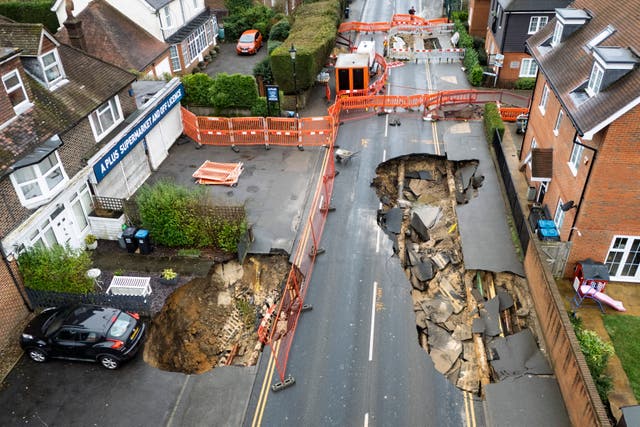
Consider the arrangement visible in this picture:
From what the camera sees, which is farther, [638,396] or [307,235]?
[307,235]

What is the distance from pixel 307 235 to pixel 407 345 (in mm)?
7531

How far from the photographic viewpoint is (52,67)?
70.5 feet

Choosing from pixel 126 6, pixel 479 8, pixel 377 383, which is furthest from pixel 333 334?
pixel 479 8

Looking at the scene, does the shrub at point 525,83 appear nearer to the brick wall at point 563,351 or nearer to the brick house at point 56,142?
the brick wall at point 563,351

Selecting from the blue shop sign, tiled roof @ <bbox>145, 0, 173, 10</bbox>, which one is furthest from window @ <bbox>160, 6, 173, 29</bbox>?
the blue shop sign

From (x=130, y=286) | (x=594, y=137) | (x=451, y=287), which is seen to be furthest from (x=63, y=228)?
(x=594, y=137)

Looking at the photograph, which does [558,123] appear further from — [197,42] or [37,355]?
[197,42]

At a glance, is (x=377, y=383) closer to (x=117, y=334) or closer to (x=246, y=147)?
(x=117, y=334)

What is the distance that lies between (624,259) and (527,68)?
2250 cm

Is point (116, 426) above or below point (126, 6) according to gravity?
below

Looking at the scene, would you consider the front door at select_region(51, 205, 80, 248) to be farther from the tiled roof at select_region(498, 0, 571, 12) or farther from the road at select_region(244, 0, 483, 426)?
the tiled roof at select_region(498, 0, 571, 12)

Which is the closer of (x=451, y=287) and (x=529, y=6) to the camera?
(x=451, y=287)

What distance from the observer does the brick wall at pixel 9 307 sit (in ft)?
57.9

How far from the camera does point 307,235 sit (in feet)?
75.1
